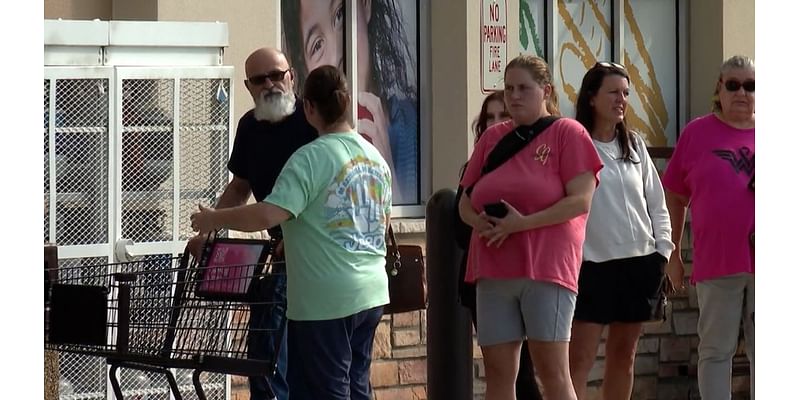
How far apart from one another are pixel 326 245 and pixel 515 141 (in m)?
0.99

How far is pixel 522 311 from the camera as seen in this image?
631 cm

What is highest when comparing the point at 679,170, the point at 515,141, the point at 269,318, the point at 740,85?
the point at 740,85

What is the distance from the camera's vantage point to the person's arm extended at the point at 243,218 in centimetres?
570

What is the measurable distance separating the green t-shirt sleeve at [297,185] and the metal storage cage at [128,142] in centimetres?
164

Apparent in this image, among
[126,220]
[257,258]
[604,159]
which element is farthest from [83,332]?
[604,159]

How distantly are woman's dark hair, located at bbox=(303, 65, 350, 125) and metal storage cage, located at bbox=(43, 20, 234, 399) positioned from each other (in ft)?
5.09

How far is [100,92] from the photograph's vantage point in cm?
720

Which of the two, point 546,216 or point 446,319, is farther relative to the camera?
point 446,319

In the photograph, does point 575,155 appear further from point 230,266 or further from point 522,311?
point 230,266

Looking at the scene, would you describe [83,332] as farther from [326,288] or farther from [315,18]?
[315,18]

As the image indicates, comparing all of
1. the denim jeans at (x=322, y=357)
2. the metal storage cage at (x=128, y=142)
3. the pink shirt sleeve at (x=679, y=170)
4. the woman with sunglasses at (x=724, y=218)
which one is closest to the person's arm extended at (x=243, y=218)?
the denim jeans at (x=322, y=357)

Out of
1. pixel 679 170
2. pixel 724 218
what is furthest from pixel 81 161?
pixel 724 218

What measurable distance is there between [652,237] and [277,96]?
182 centimetres

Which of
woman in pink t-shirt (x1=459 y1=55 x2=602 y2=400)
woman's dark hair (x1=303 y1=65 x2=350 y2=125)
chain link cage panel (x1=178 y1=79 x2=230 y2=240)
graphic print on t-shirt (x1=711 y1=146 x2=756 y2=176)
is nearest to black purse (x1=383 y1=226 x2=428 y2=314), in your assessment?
woman in pink t-shirt (x1=459 y1=55 x2=602 y2=400)
